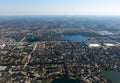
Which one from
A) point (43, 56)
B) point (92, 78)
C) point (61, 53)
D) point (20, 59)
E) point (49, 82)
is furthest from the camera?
point (61, 53)

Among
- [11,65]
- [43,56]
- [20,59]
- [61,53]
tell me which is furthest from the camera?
[61,53]

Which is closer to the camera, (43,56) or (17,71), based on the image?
(17,71)

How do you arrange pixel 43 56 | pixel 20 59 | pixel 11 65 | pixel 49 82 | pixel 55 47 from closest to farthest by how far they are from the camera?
pixel 49 82 → pixel 11 65 → pixel 20 59 → pixel 43 56 → pixel 55 47

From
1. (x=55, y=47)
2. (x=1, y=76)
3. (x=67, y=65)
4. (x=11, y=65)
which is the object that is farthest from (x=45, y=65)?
(x=55, y=47)

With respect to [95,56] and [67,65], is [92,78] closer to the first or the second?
[67,65]

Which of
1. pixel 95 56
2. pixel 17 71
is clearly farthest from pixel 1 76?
pixel 95 56

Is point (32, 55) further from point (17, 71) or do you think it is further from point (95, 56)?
point (95, 56)
